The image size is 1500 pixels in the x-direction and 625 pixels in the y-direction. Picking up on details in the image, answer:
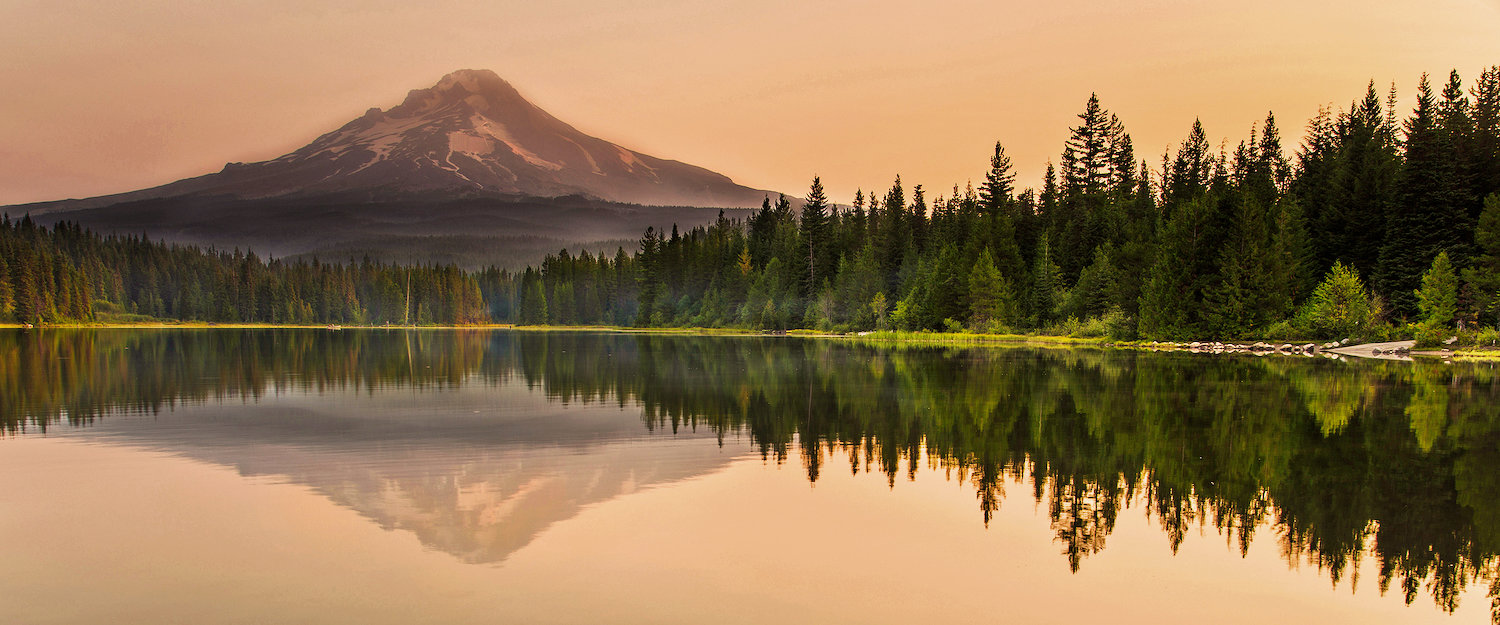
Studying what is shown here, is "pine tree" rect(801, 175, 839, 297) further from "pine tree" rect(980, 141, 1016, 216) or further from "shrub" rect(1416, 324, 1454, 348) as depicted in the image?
"shrub" rect(1416, 324, 1454, 348)

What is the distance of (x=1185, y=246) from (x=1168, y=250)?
49.0 inches

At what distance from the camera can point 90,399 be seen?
93.6 ft

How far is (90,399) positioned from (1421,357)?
6256 cm

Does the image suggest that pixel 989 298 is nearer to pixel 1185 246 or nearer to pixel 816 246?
pixel 1185 246

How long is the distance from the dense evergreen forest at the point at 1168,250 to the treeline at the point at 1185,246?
18cm

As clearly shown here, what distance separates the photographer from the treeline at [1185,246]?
6047 cm

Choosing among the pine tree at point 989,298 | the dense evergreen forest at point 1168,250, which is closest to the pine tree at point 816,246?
the dense evergreen forest at point 1168,250

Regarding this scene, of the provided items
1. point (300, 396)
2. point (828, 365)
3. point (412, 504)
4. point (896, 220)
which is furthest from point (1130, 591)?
point (896, 220)

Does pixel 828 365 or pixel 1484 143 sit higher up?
pixel 1484 143

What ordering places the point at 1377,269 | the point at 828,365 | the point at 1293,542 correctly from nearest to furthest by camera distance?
the point at 1293,542, the point at 828,365, the point at 1377,269

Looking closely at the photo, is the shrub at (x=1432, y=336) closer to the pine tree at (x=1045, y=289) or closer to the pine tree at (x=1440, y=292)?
the pine tree at (x=1440, y=292)

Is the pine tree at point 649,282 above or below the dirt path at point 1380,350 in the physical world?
above

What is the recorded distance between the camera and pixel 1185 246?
68.1 m

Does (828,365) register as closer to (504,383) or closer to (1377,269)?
(504,383)
